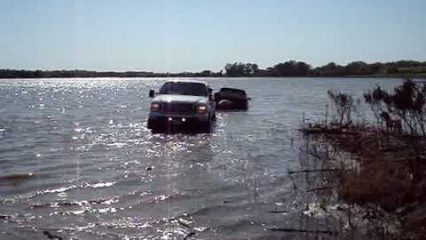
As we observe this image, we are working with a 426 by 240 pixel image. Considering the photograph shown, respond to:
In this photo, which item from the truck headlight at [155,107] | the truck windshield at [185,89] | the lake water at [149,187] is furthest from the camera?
the truck windshield at [185,89]

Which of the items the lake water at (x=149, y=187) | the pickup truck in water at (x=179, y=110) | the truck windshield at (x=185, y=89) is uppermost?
the truck windshield at (x=185, y=89)

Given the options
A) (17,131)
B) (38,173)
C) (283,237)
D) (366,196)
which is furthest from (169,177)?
(17,131)

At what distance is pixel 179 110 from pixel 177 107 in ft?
0.49

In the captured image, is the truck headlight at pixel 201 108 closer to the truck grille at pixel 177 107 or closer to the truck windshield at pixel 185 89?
the truck grille at pixel 177 107

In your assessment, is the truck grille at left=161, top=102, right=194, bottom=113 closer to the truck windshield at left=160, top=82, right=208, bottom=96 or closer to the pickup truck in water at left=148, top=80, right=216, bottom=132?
the pickup truck in water at left=148, top=80, right=216, bottom=132

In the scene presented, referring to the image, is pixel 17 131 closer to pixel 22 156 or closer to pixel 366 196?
pixel 22 156

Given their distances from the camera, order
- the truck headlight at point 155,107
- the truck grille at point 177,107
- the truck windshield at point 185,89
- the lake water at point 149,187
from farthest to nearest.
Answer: the truck windshield at point 185,89 < the truck headlight at point 155,107 < the truck grille at point 177,107 < the lake water at point 149,187

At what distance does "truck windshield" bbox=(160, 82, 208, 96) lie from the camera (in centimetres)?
2283

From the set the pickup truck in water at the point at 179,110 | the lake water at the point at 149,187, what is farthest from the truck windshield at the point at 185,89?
the lake water at the point at 149,187

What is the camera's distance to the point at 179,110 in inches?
845

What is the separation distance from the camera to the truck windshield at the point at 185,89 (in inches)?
899

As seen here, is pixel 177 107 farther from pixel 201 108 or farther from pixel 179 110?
pixel 201 108

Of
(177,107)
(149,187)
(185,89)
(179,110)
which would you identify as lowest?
(149,187)

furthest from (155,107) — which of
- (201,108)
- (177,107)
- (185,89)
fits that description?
(185,89)
